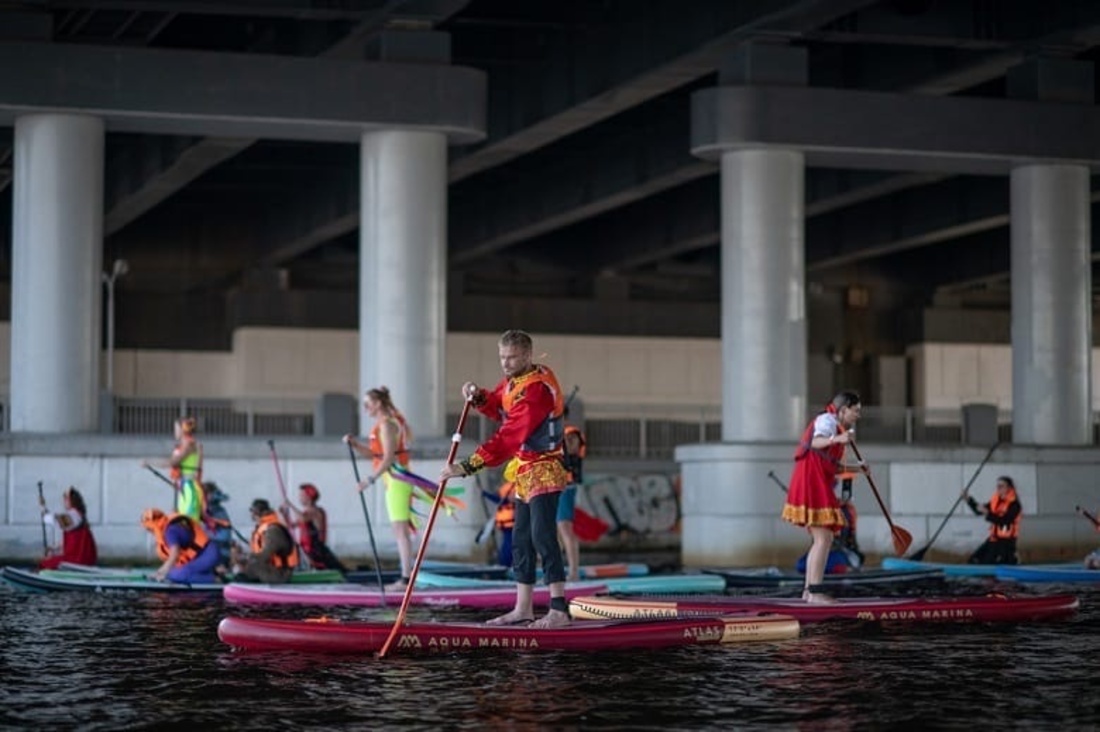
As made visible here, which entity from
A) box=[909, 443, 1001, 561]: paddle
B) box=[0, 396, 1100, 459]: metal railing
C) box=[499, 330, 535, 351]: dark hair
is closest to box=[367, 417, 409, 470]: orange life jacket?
box=[499, 330, 535, 351]: dark hair

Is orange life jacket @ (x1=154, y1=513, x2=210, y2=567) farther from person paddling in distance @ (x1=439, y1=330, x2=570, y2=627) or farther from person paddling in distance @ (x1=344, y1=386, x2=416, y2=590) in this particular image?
person paddling in distance @ (x1=439, y1=330, x2=570, y2=627)

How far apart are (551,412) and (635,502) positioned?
24691 millimetres

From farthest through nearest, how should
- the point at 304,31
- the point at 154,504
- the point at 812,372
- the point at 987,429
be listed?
the point at 812,372, the point at 987,429, the point at 304,31, the point at 154,504

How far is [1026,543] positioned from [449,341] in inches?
907

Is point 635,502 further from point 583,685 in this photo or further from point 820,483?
point 583,685

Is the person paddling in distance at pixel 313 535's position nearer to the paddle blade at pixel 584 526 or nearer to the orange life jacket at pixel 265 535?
the orange life jacket at pixel 265 535

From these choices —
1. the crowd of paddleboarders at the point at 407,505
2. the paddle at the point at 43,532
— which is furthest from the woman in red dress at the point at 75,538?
the paddle at the point at 43,532

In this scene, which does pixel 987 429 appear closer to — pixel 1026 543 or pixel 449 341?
pixel 1026 543

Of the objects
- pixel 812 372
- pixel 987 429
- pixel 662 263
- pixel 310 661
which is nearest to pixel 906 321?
pixel 812 372

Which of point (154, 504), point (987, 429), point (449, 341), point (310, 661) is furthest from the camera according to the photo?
point (449, 341)

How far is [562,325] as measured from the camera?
51875mm

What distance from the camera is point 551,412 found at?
14.8 m

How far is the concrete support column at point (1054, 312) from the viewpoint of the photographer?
3073cm

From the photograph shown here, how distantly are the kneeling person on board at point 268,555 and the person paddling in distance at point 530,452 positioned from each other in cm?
589
